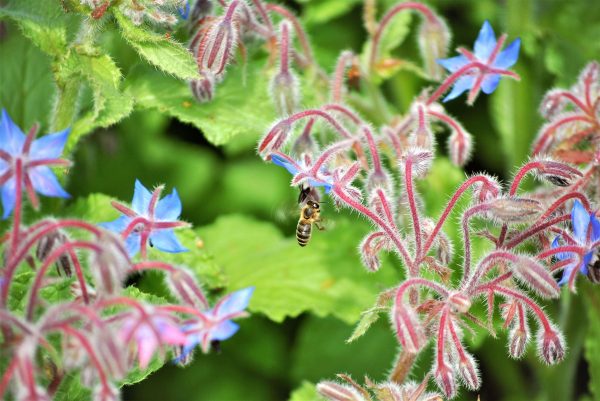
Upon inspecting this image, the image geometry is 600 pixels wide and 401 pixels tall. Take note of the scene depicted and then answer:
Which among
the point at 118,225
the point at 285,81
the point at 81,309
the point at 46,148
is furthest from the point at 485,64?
the point at 81,309

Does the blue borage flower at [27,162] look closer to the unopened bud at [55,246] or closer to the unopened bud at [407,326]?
the unopened bud at [55,246]

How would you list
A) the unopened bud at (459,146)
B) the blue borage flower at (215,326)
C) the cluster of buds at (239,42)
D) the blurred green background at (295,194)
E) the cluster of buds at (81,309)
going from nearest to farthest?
the cluster of buds at (81,309), the blue borage flower at (215,326), the cluster of buds at (239,42), the unopened bud at (459,146), the blurred green background at (295,194)

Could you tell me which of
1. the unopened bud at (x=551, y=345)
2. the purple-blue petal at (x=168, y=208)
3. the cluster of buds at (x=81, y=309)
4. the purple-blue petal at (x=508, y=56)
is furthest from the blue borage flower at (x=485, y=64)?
the cluster of buds at (x=81, y=309)

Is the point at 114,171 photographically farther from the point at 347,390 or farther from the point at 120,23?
the point at 347,390

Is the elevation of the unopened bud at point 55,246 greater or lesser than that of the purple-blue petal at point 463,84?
lesser

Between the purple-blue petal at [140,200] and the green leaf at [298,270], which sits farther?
the green leaf at [298,270]

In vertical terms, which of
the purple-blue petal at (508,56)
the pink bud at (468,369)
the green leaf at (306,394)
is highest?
the purple-blue petal at (508,56)

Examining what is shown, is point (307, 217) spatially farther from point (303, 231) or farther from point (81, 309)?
point (81, 309)
